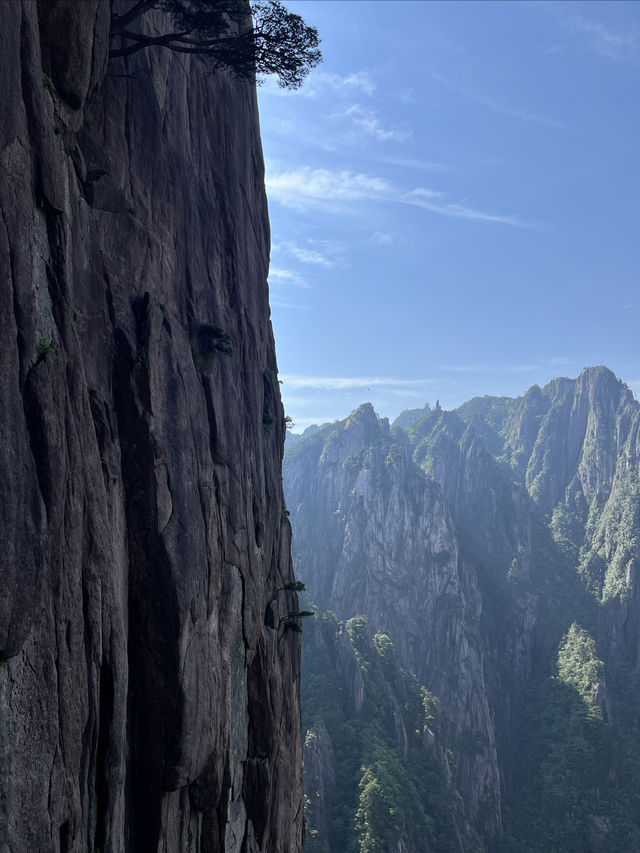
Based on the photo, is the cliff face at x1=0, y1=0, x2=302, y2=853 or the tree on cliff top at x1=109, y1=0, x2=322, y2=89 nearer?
the cliff face at x1=0, y1=0, x2=302, y2=853

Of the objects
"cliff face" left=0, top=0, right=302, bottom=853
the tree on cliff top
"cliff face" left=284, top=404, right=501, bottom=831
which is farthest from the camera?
"cliff face" left=284, top=404, right=501, bottom=831

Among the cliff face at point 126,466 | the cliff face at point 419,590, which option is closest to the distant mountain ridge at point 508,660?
the cliff face at point 419,590

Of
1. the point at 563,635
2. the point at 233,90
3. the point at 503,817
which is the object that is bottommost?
the point at 503,817

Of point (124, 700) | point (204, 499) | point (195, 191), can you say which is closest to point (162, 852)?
point (124, 700)

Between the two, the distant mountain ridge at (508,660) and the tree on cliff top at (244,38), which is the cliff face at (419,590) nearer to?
the distant mountain ridge at (508,660)

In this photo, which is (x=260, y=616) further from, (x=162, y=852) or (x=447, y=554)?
(x=447, y=554)

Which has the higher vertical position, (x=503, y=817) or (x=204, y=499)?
(x=204, y=499)

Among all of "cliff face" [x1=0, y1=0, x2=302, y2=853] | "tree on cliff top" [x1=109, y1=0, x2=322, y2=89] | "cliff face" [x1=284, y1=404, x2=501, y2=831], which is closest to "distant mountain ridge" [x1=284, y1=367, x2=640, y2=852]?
"cliff face" [x1=284, y1=404, x2=501, y2=831]

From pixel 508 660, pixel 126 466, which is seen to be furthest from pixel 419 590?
pixel 126 466

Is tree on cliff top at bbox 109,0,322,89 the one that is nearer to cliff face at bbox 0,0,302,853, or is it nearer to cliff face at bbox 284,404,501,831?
cliff face at bbox 0,0,302,853
